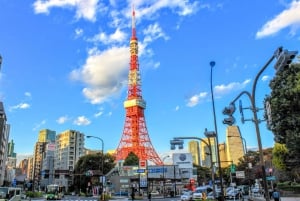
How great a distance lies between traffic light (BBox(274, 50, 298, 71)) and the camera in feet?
Answer: 33.9

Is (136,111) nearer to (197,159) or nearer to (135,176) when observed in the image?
(135,176)

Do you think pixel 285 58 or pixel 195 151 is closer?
pixel 285 58

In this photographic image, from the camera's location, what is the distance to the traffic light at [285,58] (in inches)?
407

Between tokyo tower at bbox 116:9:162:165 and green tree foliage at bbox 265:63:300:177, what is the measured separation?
7002cm

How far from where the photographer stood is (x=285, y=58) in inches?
409

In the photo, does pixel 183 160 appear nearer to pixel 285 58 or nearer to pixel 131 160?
pixel 131 160

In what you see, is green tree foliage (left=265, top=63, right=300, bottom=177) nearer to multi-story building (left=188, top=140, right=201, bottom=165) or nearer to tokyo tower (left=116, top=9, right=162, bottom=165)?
tokyo tower (left=116, top=9, right=162, bottom=165)

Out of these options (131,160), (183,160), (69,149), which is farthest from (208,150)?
(69,149)

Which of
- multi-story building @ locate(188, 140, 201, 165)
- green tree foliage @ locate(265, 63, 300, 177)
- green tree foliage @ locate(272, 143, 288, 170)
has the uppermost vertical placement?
multi-story building @ locate(188, 140, 201, 165)

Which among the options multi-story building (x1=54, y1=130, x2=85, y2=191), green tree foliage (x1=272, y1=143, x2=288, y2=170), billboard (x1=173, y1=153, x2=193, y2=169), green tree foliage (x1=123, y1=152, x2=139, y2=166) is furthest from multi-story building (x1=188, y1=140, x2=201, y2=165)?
green tree foliage (x1=272, y1=143, x2=288, y2=170)

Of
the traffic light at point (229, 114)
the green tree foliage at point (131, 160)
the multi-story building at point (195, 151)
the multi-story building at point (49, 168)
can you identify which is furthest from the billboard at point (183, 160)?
the multi-story building at point (195, 151)

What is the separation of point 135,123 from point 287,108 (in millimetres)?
73235

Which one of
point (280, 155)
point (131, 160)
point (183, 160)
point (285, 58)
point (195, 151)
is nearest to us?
point (285, 58)

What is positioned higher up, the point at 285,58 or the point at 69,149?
the point at 69,149
